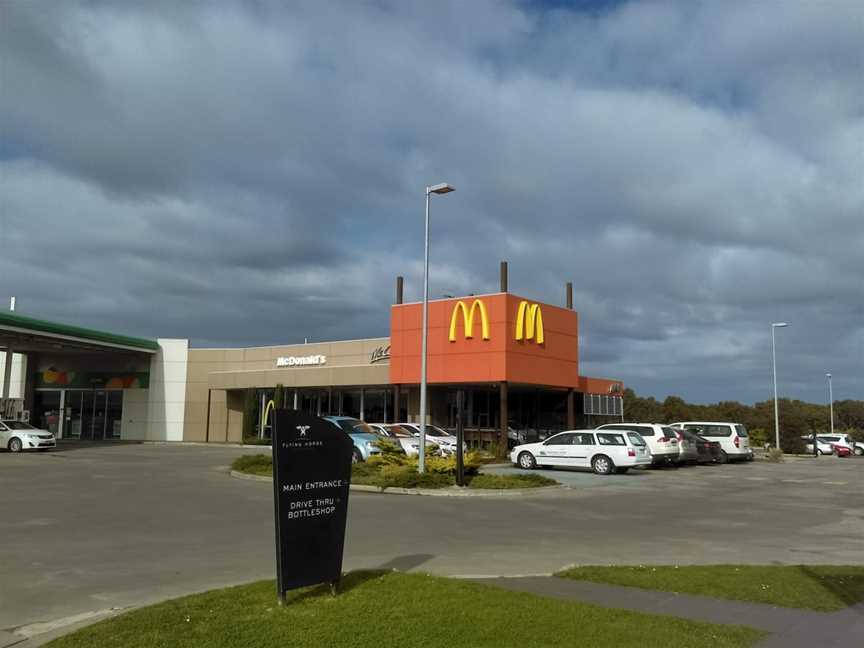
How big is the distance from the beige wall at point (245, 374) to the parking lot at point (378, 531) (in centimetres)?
1812

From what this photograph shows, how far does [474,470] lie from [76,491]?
409 inches

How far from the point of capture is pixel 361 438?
84.8ft

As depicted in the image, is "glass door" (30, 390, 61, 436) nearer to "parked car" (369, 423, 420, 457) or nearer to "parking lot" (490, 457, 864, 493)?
"parked car" (369, 423, 420, 457)

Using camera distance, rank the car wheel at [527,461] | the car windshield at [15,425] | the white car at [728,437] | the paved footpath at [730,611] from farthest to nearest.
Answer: the white car at [728,437], the car windshield at [15,425], the car wheel at [527,461], the paved footpath at [730,611]

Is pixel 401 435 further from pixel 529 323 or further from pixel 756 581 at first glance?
pixel 756 581

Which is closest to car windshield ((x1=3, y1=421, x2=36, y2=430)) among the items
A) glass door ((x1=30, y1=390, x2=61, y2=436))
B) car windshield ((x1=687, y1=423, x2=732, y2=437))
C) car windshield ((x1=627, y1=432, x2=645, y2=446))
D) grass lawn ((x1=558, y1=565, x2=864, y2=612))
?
glass door ((x1=30, y1=390, x2=61, y2=436))

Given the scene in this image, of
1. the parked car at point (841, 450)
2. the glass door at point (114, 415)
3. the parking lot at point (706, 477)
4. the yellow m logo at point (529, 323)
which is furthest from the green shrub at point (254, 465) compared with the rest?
the parked car at point (841, 450)

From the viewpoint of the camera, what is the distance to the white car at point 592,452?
26.0 metres

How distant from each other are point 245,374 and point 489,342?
61.8ft

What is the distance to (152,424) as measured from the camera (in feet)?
163

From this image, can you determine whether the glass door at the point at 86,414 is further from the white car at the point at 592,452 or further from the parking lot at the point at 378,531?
the white car at the point at 592,452

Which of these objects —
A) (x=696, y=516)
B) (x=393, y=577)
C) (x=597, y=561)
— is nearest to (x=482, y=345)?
(x=696, y=516)

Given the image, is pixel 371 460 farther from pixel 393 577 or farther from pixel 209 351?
pixel 209 351

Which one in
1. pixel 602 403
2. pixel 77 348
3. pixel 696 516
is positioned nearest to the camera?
pixel 696 516
